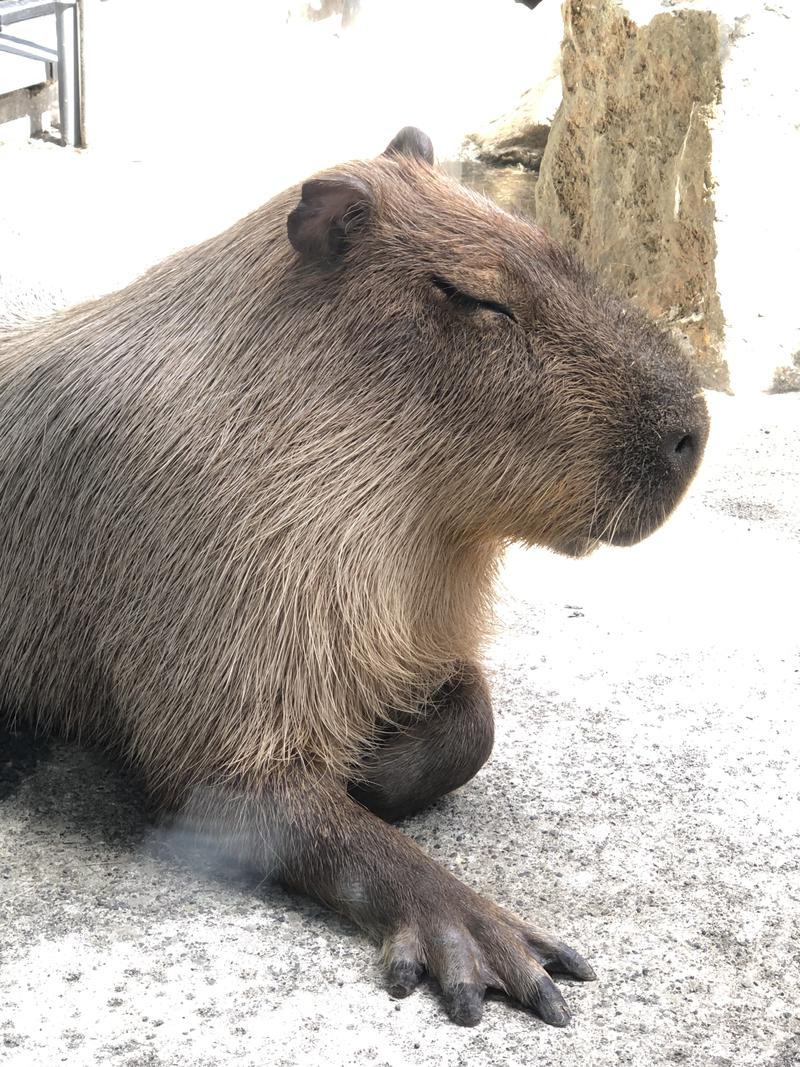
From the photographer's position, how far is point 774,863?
2625 millimetres

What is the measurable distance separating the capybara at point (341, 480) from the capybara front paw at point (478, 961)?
1 cm

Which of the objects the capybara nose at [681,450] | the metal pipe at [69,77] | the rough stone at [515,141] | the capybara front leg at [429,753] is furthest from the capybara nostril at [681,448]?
the rough stone at [515,141]

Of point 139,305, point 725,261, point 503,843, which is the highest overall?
point 139,305

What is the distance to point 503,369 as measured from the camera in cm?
237

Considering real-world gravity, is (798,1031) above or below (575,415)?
below

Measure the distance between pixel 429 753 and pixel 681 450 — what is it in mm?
709

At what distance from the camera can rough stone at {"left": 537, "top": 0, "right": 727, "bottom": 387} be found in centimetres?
593

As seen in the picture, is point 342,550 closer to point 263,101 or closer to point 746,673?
point 746,673

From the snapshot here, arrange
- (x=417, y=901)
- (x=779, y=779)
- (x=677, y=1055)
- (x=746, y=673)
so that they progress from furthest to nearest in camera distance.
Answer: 1. (x=746, y=673)
2. (x=779, y=779)
3. (x=417, y=901)
4. (x=677, y=1055)

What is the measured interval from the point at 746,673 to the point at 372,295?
1444 millimetres

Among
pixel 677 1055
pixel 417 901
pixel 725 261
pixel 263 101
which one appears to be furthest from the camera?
pixel 263 101

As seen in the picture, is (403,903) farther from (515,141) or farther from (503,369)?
(515,141)

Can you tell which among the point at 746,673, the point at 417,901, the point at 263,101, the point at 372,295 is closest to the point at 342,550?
the point at 372,295

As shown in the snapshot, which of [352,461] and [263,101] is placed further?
[263,101]
